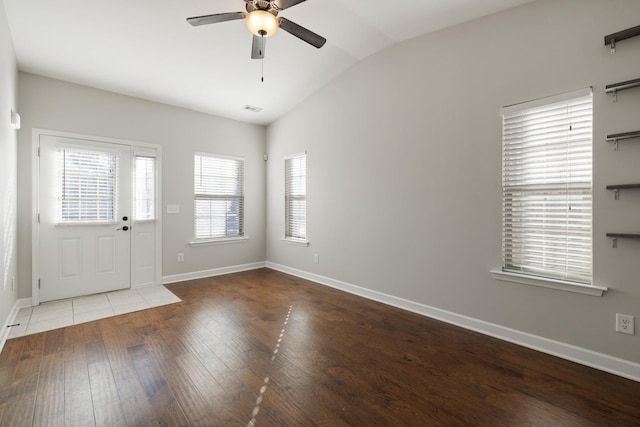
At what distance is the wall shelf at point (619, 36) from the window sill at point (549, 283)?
5.85 ft

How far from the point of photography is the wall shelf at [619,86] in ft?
6.76

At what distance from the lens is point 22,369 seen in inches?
86.4

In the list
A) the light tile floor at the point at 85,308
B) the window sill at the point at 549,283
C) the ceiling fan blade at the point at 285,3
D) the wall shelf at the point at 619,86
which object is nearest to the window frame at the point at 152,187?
the light tile floor at the point at 85,308

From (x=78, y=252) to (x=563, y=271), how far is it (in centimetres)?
543

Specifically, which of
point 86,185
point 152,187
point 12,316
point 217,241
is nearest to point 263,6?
point 152,187

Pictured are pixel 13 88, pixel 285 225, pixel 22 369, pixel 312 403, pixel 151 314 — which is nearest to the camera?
pixel 312 403

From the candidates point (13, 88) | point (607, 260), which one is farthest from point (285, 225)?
point (607, 260)

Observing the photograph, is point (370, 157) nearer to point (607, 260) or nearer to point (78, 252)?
point (607, 260)

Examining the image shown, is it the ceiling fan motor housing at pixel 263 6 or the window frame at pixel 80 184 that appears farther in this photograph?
the window frame at pixel 80 184

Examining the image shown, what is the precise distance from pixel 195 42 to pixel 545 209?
12.9ft

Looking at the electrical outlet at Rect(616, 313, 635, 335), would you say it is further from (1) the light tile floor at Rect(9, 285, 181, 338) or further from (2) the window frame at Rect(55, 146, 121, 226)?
(2) the window frame at Rect(55, 146, 121, 226)

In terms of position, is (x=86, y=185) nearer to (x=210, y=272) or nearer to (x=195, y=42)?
(x=210, y=272)

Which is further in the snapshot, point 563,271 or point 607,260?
point 563,271

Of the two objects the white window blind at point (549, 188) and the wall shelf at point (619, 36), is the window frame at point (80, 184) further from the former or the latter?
the wall shelf at point (619, 36)
